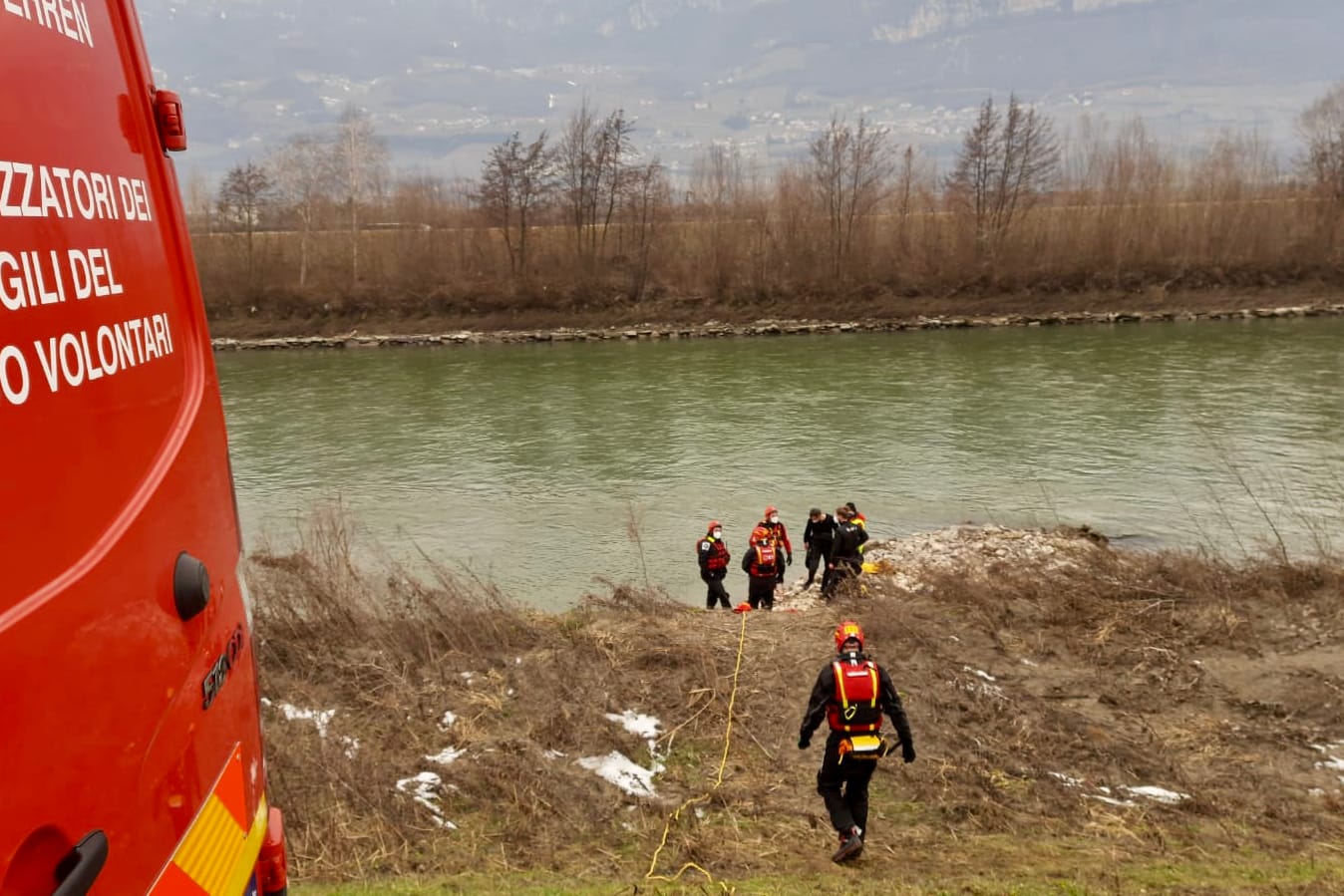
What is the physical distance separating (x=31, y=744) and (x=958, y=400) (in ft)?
96.5

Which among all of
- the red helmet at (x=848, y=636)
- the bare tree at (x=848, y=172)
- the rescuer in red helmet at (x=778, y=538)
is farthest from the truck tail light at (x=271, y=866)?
the bare tree at (x=848, y=172)

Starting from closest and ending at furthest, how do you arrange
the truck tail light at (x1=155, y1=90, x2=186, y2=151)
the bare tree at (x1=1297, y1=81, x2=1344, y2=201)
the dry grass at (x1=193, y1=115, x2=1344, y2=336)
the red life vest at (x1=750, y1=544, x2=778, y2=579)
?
the truck tail light at (x1=155, y1=90, x2=186, y2=151) → the red life vest at (x1=750, y1=544, x2=778, y2=579) → the dry grass at (x1=193, y1=115, x2=1344, y2=336) → the bare tree at (x1=1297, y1=81, x2=1344, y2=201)

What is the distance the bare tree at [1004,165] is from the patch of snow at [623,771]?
5735cm

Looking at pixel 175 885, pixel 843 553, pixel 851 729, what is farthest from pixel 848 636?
pixel 843 553

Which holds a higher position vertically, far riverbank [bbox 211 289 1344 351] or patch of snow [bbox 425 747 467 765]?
patch of snow [bbox 425 747 467 765]

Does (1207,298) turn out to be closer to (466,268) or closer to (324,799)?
(466,268)

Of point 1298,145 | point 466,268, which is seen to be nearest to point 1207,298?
point 1298,145

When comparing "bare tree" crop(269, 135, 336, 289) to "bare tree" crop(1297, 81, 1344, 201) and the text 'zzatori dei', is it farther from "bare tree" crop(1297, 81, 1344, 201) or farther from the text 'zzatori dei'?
"bare tree" crop(1297, 81, 1344, 201)

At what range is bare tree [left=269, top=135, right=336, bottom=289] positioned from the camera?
62.4m

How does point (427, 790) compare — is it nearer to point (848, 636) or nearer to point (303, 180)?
point (848, 636)

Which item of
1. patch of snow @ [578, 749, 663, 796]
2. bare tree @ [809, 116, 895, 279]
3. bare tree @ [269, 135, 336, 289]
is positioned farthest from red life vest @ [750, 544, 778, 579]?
bare tree @ [269, 135, 336, 289]

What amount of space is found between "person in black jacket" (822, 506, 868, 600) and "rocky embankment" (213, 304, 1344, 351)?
121ft

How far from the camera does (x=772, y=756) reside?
23.2 feet

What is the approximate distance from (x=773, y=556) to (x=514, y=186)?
53856 millimetres
